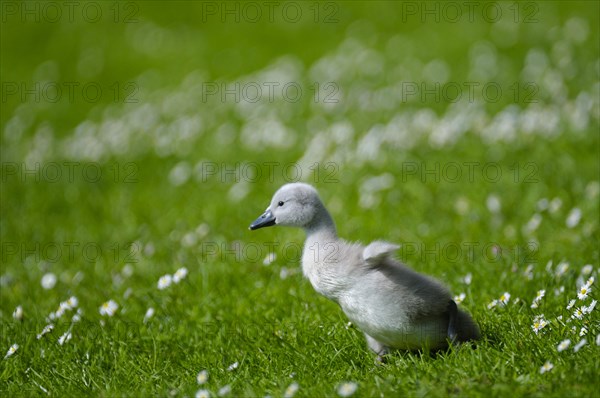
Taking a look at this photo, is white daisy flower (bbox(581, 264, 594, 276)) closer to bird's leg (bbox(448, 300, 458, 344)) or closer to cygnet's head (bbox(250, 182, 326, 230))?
bird's leg (bbox(448, 300, 458, 344))

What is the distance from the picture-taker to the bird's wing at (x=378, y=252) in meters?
4.16

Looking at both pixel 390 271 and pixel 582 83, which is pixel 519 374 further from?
pixel 582 83

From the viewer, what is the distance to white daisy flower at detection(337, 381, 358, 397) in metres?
3.76

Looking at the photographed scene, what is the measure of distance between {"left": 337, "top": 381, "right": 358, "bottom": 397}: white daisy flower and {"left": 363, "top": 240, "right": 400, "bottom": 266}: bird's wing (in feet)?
2.39

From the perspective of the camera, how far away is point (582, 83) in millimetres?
9469

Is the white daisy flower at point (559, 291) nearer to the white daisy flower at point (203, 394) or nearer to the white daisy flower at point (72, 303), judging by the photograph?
the white daisy flower at point (203, 394)

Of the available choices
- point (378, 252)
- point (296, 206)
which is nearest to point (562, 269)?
point (378, 252)

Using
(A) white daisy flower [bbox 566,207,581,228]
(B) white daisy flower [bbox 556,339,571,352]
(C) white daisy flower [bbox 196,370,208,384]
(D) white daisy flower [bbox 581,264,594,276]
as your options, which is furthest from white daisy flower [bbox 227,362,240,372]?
(A) white daisy flower [bbox 566,207,581,228]

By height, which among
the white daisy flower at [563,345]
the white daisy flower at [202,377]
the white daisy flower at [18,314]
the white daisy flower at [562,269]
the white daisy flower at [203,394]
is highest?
the white daisy flower at [563,345]

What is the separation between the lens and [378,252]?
13.6 feet

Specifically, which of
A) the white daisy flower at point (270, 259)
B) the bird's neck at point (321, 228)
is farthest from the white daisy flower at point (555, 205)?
the bird's neck at point (321, 228)

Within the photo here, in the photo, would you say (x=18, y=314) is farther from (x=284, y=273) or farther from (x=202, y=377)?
(x=202, y=377)

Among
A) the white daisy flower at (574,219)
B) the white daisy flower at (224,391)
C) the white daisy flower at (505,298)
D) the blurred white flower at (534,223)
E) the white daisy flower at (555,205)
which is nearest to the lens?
the white daisy flower at (224,391)

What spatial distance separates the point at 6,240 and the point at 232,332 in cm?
483
